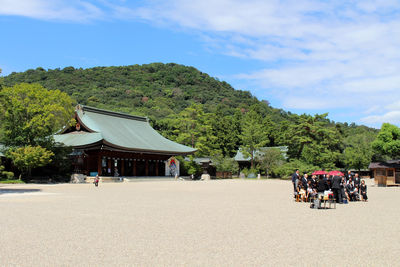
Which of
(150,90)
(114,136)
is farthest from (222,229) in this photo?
(150,90)

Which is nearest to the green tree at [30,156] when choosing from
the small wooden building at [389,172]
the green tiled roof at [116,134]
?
the green tiled roof at [116,134]

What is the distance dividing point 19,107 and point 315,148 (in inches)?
1157

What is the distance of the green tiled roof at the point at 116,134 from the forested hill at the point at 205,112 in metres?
4.79

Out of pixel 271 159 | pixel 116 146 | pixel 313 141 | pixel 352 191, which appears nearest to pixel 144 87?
pixel 271 159

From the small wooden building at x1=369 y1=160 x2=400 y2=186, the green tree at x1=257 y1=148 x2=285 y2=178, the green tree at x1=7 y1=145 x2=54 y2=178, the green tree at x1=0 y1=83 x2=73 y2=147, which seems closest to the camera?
the green tree at x1=7 y1=145 x2=54 y2=178

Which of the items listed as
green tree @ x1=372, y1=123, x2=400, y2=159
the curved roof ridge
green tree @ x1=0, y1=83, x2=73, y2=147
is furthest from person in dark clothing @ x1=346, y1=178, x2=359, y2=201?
the curved roof ridge

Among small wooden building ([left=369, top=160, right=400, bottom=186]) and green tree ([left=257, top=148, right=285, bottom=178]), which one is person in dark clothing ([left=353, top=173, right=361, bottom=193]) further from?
green tree ([left=257, top=148, right=285, bottom=178])

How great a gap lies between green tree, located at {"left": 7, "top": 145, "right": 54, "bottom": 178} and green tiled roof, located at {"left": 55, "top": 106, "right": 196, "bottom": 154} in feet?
16.8

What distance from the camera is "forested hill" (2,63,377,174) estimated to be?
144ft

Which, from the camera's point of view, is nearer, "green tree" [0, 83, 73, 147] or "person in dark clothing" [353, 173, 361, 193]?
"person in dark clothing" [353, 173, 361, 193]

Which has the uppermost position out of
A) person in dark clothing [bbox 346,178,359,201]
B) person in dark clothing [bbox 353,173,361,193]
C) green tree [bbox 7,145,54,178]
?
green tree [bbox 7,145,54,178]

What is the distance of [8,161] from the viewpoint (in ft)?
112

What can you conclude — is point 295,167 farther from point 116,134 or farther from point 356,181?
point 356,181

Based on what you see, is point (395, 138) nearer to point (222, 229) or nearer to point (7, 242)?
point (222, 229)
